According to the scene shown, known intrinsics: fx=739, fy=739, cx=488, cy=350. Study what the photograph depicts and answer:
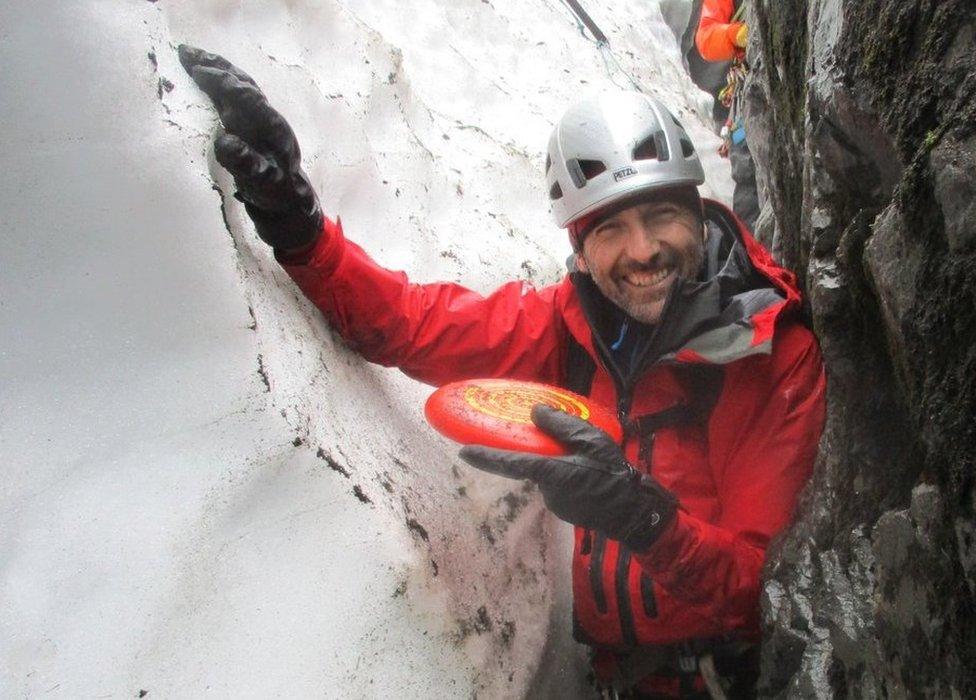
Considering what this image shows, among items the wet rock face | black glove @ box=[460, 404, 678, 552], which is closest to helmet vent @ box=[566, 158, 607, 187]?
the wet rock face

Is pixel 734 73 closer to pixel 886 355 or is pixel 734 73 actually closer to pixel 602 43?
pixel 602 43

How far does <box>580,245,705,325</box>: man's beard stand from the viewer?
127 inches

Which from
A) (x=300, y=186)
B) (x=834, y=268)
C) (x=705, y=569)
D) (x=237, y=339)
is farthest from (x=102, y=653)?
(x=834, y=268)

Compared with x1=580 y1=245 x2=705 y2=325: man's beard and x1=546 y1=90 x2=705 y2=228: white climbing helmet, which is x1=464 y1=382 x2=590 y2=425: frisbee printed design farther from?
x1=546 y1=90 x2=705 y2=228: white climbing helmet

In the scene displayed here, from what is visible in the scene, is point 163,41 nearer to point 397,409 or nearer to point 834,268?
point 397,409

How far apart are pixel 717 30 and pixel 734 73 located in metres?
0.61

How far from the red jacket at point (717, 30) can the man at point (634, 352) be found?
4.69 meters

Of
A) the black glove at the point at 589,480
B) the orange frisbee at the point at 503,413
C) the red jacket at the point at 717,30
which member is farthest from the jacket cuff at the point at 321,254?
the red jacket at the point at 717,30

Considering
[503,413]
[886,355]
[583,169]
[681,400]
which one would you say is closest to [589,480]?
[503,413]

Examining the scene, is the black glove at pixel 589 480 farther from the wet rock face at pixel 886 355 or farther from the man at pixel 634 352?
the wet rock face at pixel 886 355

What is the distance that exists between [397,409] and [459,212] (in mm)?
1607

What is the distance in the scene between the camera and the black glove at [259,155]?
2486mm

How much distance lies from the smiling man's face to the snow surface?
1120mm

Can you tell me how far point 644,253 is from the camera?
3225 mm
